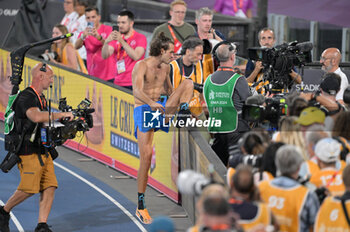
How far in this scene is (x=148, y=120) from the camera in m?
11.1

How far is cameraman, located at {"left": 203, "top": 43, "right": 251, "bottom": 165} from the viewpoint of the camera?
10.3m

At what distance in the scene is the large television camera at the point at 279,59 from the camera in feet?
35.3

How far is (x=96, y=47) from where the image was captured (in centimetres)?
1495

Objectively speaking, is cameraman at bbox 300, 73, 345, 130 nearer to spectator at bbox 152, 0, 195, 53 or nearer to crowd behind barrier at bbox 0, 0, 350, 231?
crowd behind barrier at bbox 0, 0, 350, 231

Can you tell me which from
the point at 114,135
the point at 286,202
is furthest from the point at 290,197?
the point at 114,135

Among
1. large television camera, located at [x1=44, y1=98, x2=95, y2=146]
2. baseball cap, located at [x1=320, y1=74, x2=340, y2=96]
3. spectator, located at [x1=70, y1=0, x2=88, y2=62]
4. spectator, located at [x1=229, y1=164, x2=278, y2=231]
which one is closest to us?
spectator, located at [x1=229, y1=164, x2=278, y2=231]

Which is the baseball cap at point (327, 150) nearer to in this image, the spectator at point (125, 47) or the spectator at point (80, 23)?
the spectator at point (125, 47)

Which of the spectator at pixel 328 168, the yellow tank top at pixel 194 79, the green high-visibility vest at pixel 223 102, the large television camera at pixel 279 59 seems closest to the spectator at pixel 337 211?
the spectator at pixel 328 168

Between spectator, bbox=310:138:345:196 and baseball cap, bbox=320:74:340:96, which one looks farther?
baseball cap, bbox=320:74:340:96

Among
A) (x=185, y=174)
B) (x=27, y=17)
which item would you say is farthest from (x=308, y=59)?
(x=27, y=17)

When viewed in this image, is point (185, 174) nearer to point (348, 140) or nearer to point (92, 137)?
point (348, 140)

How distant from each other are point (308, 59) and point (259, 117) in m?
2.34

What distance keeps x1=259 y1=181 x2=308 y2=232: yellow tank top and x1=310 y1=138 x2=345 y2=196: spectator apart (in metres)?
0.52

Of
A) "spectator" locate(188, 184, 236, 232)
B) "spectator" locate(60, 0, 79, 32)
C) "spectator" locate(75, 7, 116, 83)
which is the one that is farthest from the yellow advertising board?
"spectator" locate(188, 184, 236, 232)
